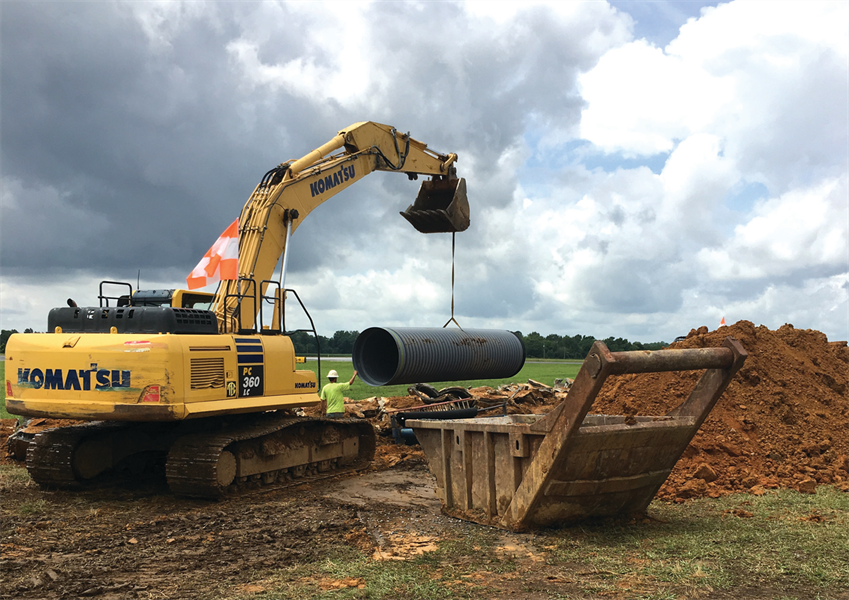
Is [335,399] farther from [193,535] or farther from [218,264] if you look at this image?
[193,535]

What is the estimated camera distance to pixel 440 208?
1371cm

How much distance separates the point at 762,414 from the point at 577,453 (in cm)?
649

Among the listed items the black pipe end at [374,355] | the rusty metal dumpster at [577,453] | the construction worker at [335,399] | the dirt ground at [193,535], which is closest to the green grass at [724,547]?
the rusty metal dumpster at [577,453]

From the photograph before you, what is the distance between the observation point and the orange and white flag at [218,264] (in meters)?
11.4

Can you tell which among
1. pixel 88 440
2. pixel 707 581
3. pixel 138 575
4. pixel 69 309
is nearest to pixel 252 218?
pixel 69 309

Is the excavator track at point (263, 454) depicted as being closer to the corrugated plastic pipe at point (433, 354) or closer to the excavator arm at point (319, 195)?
the corrugated plastic pipe at point (433, 354)

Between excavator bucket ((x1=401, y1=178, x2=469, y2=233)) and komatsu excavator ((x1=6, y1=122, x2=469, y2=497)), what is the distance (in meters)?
0.03

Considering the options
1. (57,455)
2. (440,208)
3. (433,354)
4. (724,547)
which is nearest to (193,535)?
(57,455)

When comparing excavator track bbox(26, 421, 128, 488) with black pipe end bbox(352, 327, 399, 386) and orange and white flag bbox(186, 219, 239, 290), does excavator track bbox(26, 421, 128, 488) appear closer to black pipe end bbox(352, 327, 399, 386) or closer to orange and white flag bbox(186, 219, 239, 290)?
orange and white flag bbox(186, 219, 239, 290)

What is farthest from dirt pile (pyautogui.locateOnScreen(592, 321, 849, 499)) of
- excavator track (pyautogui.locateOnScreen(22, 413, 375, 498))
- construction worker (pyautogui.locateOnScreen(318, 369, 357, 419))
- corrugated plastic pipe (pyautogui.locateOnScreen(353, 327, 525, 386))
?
excavator track (pyautogui.locateOnScreen(22, 413, 375, 498))

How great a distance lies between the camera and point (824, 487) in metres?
9.76

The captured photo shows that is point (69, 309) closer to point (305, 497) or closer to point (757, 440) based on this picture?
point (305, 497)

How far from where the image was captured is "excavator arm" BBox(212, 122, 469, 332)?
11398mm

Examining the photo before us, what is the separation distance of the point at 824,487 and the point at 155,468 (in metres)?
9.79
